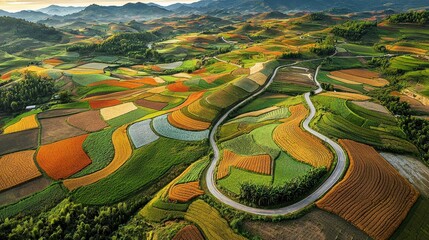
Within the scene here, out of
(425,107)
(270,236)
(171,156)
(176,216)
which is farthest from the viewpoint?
(425,107)

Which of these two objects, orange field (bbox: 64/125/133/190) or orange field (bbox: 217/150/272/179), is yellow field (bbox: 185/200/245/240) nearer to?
orange field (bbox: 217/150/272/179)

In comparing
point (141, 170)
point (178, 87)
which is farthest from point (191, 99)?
point (141, 170)

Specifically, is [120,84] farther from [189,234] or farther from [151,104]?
[189,234]

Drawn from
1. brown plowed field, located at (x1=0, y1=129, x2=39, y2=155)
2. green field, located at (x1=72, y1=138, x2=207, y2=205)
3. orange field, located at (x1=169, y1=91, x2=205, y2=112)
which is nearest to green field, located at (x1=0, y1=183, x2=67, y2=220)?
green field, located at (x1=72, y1=138, x2=207, y2=205)

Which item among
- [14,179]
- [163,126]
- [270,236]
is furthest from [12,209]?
[270,236]

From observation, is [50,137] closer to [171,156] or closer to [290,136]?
[171,156]

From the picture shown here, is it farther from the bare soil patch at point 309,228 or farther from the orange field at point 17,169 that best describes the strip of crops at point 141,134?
the bare soil patch at point 309,228
